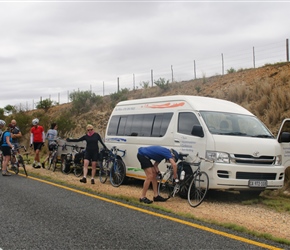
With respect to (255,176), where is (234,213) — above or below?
below

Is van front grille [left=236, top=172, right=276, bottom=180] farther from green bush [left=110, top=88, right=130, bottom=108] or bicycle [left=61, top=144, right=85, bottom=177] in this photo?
green bush [left=110, top=88, right=130, bottom=108]

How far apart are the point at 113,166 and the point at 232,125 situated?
375 centimetres

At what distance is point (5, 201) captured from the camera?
8484mm

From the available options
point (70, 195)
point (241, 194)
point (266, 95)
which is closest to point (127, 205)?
point (70, 195)

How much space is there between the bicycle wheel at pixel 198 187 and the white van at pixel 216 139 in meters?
0.18

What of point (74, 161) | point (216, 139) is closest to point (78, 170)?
point (74, 161)

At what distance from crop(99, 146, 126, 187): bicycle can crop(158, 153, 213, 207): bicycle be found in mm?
2057

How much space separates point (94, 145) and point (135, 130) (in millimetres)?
1339

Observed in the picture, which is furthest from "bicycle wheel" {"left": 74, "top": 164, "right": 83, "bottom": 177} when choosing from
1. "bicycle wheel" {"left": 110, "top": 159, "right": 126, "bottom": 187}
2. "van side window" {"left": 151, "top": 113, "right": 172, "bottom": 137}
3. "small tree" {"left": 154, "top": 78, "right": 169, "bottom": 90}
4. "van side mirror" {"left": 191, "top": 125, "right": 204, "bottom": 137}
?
"small tree" {"left": 154, "top": 78, "right": 169, "bottom": 90}

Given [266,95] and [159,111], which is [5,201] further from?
[266,95]

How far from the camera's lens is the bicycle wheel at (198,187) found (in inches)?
A: 330

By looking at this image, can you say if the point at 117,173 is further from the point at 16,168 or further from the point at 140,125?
the point at 16,168

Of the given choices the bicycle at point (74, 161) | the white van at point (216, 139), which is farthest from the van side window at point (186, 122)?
the bicycle at point (74, 161)

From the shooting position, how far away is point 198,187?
8.50 meters
